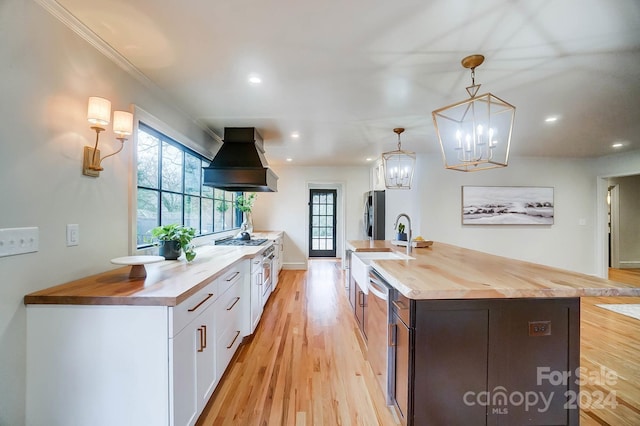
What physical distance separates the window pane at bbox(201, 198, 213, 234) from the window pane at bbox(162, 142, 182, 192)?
2.34 ft

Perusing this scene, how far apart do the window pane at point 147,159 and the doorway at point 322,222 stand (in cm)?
507

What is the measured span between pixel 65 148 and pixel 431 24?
7.23ft

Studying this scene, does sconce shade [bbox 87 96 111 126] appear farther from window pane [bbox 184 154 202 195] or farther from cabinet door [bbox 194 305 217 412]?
window pane [bbox 184 154 202 195]

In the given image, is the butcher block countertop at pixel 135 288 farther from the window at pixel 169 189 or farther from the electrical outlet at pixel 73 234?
the window at pixel 169 189

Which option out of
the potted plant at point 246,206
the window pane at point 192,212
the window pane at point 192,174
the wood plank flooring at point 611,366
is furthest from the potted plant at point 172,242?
the wood plank flooring at point 611,366

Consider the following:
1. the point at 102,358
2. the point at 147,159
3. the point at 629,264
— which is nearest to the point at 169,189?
the point at 147,159

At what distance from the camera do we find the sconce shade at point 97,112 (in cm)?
146

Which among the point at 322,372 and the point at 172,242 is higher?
the point at 172,242

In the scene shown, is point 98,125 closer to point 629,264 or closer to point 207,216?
point 207,216

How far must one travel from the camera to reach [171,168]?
2.70 metres

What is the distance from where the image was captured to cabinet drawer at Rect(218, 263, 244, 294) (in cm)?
193

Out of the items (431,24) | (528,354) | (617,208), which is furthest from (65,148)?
(617,208)

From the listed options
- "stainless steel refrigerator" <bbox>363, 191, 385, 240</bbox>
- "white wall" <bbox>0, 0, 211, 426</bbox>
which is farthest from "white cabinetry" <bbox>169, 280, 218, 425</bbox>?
"stainless steel refrigerator" <bbox>363, 191, 385, 240</bbox>

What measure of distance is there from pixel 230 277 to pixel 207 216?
5.97 feet
